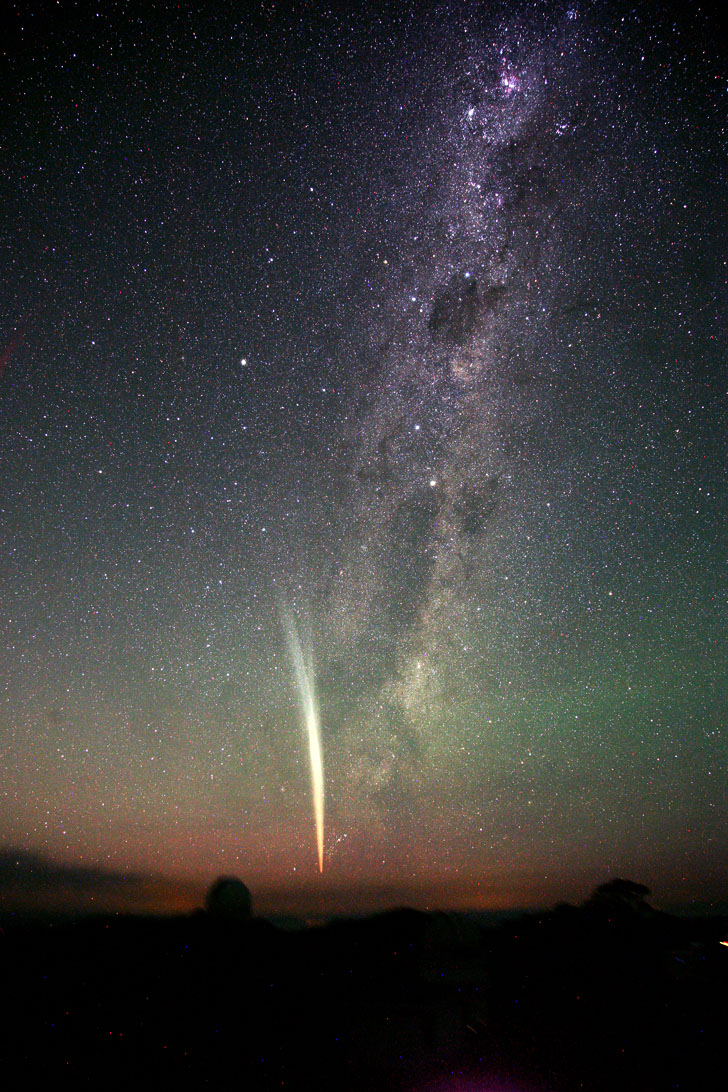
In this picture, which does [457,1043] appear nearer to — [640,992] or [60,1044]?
[640,992]

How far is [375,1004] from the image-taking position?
1232 cm

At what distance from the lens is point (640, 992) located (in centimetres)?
1020

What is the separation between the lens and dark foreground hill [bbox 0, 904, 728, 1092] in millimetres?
9523

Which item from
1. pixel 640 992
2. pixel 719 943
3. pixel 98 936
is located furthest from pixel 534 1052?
pixel 98 936

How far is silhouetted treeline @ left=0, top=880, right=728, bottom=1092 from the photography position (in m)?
9.55

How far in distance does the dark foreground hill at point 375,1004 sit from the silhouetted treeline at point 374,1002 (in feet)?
0.11

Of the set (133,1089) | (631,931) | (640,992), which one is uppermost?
(631,931)

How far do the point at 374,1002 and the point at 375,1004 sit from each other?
0.11 metres

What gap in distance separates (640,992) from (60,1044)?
9545 millimetres

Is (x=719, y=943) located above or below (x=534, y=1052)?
above

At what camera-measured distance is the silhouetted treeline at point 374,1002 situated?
955cm

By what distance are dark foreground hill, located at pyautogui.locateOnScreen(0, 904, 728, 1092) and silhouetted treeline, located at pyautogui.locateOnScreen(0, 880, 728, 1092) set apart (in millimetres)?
32

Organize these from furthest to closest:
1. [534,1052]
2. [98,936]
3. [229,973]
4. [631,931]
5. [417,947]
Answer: [98,936], [417,947], [229,973], [631,931], [534,1052]

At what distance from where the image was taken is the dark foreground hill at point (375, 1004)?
952 cm
